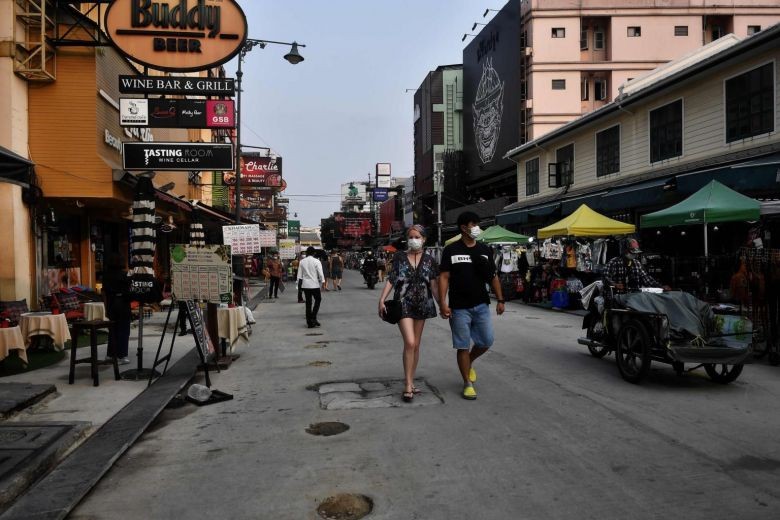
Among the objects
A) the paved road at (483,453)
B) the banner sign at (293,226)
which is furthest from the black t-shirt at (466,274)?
the banner sign at (293,226)

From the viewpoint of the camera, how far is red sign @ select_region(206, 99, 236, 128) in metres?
11.1

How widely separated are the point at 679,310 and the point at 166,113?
9.01 metres

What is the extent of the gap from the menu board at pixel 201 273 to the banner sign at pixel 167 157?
3.34m

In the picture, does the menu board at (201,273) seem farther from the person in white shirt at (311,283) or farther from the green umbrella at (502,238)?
the green umbrella at (502,238)

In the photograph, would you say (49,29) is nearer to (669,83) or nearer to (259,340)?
(259,340)

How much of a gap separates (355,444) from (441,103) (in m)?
46.5

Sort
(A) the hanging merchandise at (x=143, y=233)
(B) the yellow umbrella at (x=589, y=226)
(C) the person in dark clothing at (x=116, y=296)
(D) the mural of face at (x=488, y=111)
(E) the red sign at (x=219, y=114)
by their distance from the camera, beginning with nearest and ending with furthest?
(C) the person in dark clothing at (x=116, y=296), (A) the hanging merchandise at (x=143, y=233), (E) the red sign at (x=219, y=114), (B) the yellow umbrella at (x=589, y=226), (D) the mural of face at (x=488, y=111)

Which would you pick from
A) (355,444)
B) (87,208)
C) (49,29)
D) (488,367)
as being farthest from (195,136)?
(355,444)

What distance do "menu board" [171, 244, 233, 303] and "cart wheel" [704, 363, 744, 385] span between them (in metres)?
A: 5.97

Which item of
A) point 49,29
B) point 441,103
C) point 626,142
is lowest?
point 626,142

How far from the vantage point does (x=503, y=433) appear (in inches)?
196

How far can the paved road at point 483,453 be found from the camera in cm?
361

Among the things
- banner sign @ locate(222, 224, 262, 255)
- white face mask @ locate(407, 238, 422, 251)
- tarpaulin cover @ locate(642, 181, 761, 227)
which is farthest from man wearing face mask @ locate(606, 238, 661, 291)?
banner sign @ locate(222, 224, 262, 255)

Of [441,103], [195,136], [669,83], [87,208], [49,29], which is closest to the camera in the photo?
[49,29]
